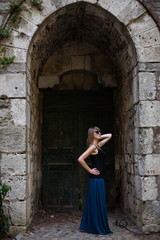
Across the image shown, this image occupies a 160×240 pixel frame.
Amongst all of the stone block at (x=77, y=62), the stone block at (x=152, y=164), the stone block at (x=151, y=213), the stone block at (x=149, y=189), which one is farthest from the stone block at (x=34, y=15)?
the stone block at (x=151, y=213)

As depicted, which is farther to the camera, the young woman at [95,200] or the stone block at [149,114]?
the stone block at [149,114]

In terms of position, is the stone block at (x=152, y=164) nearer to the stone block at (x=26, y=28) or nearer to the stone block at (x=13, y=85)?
the stone block at (x=13, y=85)

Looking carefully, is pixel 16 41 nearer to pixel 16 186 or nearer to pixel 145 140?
pixel 16 186

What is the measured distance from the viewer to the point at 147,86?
13.4 ft

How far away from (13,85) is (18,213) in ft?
6.35

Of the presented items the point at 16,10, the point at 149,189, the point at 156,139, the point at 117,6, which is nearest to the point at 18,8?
the point at 16,10

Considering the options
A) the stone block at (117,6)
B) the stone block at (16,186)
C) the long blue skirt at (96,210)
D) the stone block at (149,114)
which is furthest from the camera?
the stone block at (117,6)

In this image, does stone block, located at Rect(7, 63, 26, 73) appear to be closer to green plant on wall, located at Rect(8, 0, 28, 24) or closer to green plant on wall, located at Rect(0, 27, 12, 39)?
green plant on wall, located at Rect(0, 27, 12, 39)

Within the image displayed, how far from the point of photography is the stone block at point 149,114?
13.2ft

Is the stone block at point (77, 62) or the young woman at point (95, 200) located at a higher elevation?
the stone block at point (77, 62)

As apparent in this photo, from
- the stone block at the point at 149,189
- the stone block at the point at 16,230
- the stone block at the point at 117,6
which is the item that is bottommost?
the stone block at the point at 16,230

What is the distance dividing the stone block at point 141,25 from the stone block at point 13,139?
231 centimetres

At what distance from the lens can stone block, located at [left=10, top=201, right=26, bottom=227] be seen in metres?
3.88

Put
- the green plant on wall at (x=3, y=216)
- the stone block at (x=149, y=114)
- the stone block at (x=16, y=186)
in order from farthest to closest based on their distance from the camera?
the stone block at (x=149, y=114)
the stone block at (x=16, y=186)
the green plant on wall at (x=3, y=216)
